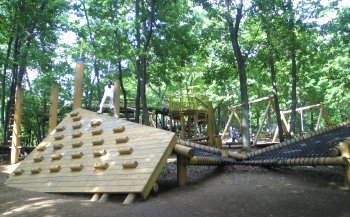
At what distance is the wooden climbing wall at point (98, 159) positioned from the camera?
5.83 meters

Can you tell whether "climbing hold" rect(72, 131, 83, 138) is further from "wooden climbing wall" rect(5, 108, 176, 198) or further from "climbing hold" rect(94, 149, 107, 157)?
"climbing hold" rect(94, 149, 107, 157)

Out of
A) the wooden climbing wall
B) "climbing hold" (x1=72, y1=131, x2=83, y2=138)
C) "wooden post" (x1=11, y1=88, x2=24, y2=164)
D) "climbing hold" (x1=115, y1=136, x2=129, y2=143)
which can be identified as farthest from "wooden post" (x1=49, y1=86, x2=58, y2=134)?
"climbing hold" (x1=115, y1=136, x2=129, y2=143)

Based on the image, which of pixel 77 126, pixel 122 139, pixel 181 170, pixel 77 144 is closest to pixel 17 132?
pixel 77 126

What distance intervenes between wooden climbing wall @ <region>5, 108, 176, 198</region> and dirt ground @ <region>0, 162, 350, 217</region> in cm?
29

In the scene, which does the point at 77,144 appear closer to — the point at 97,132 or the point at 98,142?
the point at 97,132

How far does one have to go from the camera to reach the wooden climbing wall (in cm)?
583

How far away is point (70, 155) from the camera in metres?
7.53

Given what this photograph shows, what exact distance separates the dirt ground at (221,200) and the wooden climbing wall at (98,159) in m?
0.29

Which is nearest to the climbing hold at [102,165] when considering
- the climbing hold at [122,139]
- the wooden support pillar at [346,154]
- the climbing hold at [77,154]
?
the climbing hold at [122,139]

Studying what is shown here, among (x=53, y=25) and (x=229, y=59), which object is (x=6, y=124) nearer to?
(x=53, y=25)

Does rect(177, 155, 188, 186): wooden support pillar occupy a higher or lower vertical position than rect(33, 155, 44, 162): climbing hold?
lower

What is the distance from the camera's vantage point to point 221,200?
18.5ft

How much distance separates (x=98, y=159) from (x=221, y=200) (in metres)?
2.73

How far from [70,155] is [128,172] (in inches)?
88.4
